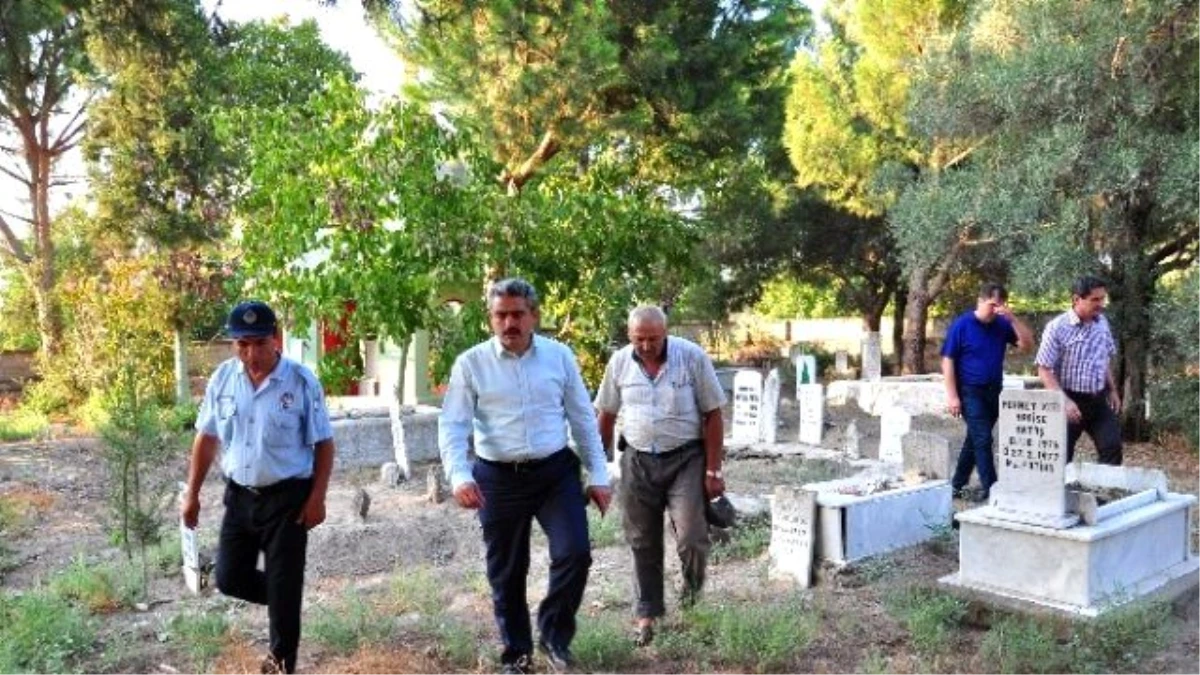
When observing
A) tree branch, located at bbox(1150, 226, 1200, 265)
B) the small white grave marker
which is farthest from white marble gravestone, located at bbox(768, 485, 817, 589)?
tree branch, located at bbox(1150, 226, 1200, 265)

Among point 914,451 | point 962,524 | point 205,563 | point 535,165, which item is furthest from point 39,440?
point 962,524

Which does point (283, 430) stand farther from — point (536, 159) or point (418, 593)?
point (536, 159)

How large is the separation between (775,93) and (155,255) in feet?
35.2

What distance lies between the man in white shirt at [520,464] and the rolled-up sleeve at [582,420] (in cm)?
1

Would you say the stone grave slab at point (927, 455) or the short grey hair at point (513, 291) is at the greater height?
the short grey hair at point (513, 291)

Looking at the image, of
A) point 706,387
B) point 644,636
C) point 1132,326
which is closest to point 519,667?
point 644,636

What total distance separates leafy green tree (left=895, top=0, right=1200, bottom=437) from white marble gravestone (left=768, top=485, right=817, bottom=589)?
6.14m

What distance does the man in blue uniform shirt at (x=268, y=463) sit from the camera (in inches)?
160

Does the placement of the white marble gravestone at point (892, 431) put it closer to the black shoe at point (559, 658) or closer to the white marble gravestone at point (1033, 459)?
the white marble gravestone at point (1033, 459)

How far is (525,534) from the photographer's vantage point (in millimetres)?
4234

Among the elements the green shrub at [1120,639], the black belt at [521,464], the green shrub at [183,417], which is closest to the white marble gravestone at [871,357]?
the green shrub at [183,417]

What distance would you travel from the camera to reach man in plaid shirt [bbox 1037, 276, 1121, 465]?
6.46 meters

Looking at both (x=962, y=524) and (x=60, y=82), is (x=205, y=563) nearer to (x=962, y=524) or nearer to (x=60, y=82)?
(x=962, y=524)

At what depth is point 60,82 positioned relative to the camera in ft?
69.8
